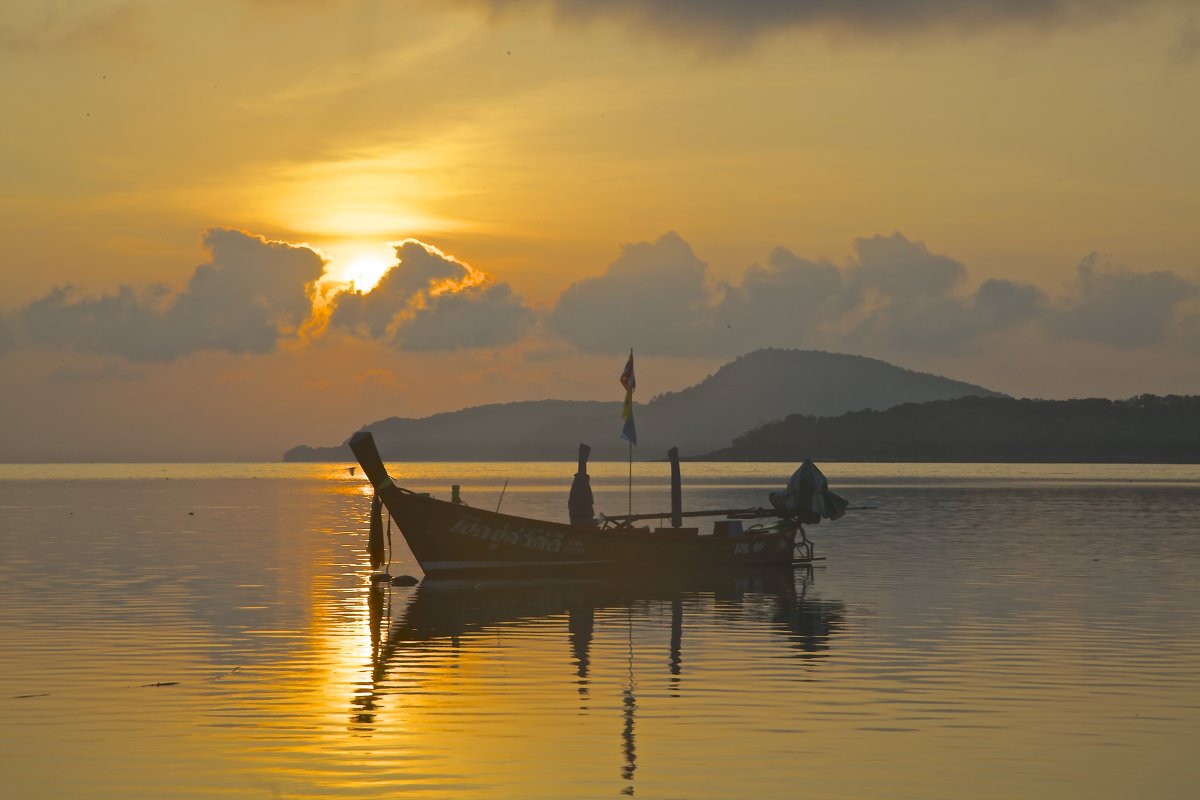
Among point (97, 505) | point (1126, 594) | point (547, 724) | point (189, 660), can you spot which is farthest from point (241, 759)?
point (97, 505)

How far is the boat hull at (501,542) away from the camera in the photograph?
42250 mm

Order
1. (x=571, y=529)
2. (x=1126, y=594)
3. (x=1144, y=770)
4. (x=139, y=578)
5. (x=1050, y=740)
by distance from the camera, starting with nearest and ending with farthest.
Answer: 1. (x=1144, y=770)
2. (x=1050, y=740)
3. (x=1126, y=594)
4. (x=571, y=529)
5. (x=139, y=578)

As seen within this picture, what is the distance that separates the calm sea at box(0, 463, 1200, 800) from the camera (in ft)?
56.9

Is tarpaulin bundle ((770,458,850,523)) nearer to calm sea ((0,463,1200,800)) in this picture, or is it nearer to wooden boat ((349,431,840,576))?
calm sea ((0,463,1200,800))

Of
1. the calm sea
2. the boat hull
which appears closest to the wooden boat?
the boat hull

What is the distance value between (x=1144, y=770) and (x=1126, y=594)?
897 inches

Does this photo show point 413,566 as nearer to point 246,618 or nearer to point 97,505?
point 246,618

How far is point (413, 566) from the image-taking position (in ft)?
168

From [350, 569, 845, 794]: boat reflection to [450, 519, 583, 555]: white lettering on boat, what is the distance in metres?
1.09

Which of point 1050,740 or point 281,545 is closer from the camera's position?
point 1050,740

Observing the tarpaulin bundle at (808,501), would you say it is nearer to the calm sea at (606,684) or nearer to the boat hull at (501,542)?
the calm sea at (606,684)

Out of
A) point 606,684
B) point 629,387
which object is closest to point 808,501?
point 629,387

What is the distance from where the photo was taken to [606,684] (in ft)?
79.3

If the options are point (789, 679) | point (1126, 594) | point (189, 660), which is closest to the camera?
point (789, 679)
